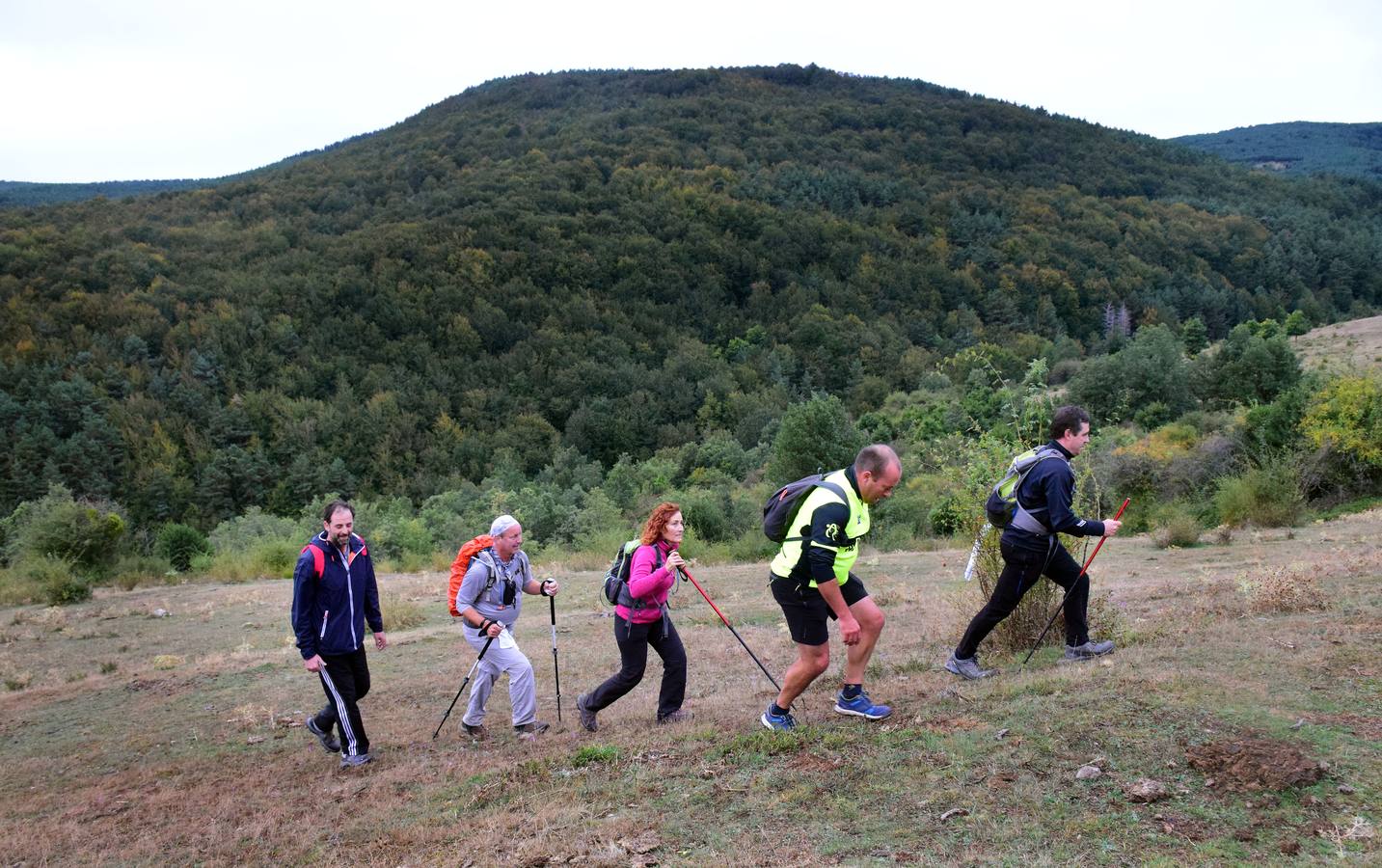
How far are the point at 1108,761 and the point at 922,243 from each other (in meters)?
109

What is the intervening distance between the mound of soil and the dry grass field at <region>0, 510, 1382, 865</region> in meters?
0.01

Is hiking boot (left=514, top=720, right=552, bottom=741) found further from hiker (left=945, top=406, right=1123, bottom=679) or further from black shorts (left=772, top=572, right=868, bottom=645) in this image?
hiker (left=945, top=406, right=1123, bottom=679)

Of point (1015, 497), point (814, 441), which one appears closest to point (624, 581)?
point (1015, 497)

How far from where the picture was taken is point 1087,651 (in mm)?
7059

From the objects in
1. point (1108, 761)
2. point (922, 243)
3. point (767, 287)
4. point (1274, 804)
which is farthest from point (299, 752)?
point (922, 243)

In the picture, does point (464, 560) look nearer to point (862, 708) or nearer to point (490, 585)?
point (490, 585)

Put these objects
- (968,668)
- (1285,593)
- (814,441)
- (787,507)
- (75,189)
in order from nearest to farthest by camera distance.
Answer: (787,507)
(968,668)
(1285,593)
(814,441)
(75,189)

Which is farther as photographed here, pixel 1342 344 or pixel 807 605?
pixel 1342 344

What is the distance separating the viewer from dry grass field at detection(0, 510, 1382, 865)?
169 inches

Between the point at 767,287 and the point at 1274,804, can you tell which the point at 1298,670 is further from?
the point at 767,287

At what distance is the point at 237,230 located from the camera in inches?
3639

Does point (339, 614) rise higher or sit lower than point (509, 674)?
higher

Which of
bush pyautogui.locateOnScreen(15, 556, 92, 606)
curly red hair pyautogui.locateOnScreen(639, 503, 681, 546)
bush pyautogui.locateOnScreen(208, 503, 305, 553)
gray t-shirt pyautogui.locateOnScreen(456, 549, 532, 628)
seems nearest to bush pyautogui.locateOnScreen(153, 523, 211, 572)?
bush pyautogui.locateOnScreen(208, 503, 305, 553)

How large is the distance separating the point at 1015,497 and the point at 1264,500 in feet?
46.4
